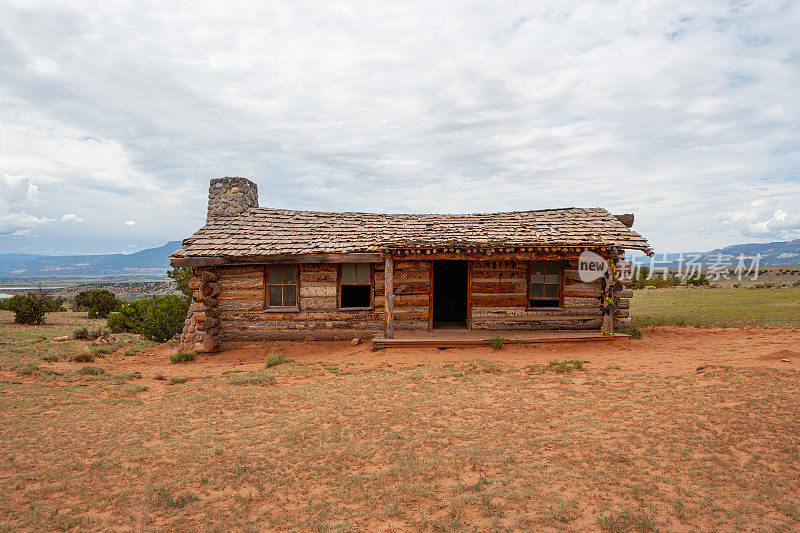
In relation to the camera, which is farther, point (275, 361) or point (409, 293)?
point (409, 293)

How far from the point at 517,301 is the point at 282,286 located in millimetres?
6939

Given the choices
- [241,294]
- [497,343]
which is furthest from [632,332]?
[241,294]

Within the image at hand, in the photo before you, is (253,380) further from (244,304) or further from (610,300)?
(610,300)

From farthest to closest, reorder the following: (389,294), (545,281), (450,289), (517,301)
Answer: (450,289), (545,281), (517,301), (389,294)

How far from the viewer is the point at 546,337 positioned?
38.4ft

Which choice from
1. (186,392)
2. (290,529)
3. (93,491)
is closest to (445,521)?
(290,529)

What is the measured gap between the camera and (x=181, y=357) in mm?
11414

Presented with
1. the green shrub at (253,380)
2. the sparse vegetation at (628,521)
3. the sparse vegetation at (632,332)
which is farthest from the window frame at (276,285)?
the sparse vegetation at (628,521)

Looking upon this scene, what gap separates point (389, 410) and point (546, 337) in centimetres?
651

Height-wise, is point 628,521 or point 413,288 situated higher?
point 413,288

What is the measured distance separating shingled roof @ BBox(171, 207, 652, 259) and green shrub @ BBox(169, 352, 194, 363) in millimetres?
2629

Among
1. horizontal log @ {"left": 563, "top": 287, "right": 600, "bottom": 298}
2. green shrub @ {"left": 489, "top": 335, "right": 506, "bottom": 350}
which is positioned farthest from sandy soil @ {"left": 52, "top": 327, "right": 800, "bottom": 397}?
horizontal log @ {"left": 563, "top": 287, "right": 600, "bottom": 298}

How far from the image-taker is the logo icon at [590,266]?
12.3 metres

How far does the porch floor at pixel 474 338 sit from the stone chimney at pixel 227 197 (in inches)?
285
